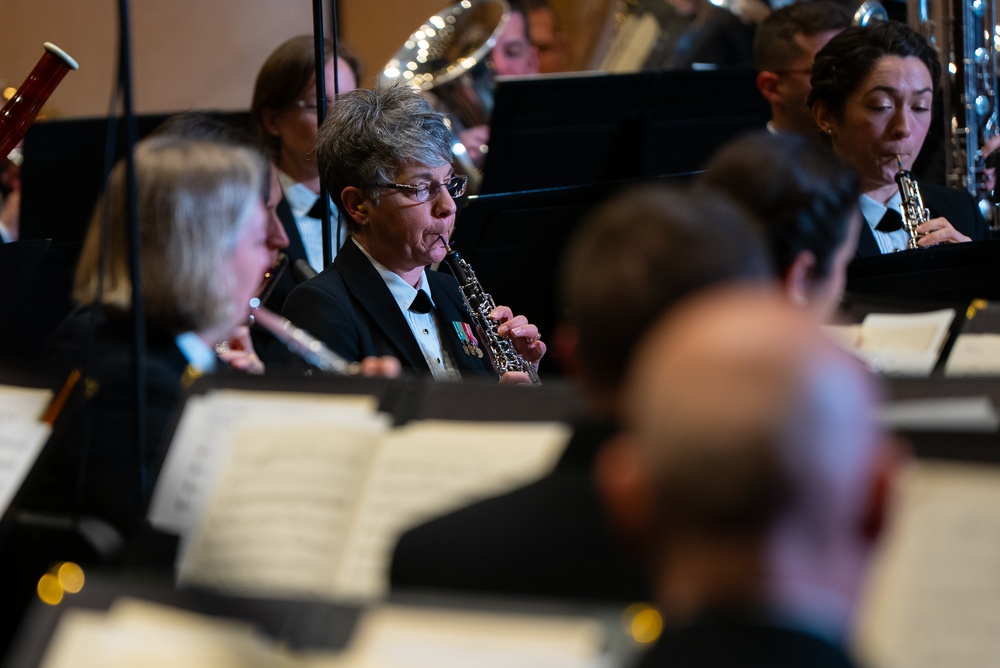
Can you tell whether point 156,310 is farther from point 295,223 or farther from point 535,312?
point 295,223

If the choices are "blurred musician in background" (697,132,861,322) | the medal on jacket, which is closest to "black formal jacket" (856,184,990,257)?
the medal on jacket

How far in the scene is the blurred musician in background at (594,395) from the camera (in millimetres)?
1060

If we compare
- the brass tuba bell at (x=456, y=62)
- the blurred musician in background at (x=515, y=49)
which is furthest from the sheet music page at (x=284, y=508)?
the blurred musician in background at (x=515, y=49)

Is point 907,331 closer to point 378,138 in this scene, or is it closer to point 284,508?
point 284,508

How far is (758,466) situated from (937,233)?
2103 mm

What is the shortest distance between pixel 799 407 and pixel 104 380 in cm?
121

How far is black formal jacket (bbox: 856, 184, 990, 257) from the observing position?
282 centimetres

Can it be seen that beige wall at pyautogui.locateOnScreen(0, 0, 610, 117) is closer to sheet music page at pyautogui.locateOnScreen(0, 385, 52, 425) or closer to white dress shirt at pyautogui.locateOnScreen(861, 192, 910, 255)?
white dress shirt at pyautogui.locateOnScreen(861, 192, 910, 255)

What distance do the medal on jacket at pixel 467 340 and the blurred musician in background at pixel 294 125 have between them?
80 cm

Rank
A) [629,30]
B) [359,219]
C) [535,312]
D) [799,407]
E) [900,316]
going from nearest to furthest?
[799,407], [900,316], [359,219], [535,312], [629,30]

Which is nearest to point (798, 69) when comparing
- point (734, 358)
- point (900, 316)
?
point (900, 316)

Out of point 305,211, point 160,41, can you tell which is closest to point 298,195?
point 305,211

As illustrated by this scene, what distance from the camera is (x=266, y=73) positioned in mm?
3357

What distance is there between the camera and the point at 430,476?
52.5 inches
